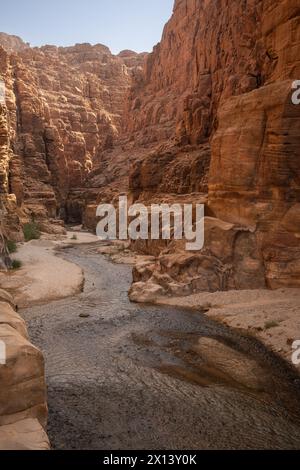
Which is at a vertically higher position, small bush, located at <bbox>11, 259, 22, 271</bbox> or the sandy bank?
small bush, located at <bbox>11, 259, 22, 271</bbox>

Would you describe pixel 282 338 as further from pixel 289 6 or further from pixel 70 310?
pixel 289 6

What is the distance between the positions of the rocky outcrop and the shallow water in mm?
1326

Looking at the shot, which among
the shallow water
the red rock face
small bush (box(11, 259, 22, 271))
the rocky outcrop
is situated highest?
the red rock face

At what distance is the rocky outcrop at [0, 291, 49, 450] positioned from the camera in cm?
773

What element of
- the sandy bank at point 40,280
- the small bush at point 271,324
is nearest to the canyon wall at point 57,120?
the sandy bank at point 40,280

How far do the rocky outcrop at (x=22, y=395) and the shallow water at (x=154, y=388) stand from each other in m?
1.33

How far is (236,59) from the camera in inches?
1645

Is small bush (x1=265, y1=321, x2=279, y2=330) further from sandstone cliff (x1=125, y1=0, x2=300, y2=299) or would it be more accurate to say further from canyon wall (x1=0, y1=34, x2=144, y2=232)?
canyon wall (x1=0, y1=34, x2=144, y2=232)

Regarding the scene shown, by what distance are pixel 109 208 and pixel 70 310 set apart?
40.1 meters

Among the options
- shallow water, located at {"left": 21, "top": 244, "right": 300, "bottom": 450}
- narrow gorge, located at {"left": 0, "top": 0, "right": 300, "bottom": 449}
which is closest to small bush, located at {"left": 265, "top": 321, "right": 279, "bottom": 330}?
narrow gorge, located at {"left": 0, "top": 0, "right": 300, "bottom": 449}

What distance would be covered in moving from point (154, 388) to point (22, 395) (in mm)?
5103

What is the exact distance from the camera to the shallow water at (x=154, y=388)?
9.90 metres

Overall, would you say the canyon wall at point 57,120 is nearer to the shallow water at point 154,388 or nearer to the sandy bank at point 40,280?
the sandy bank at point 40,280
